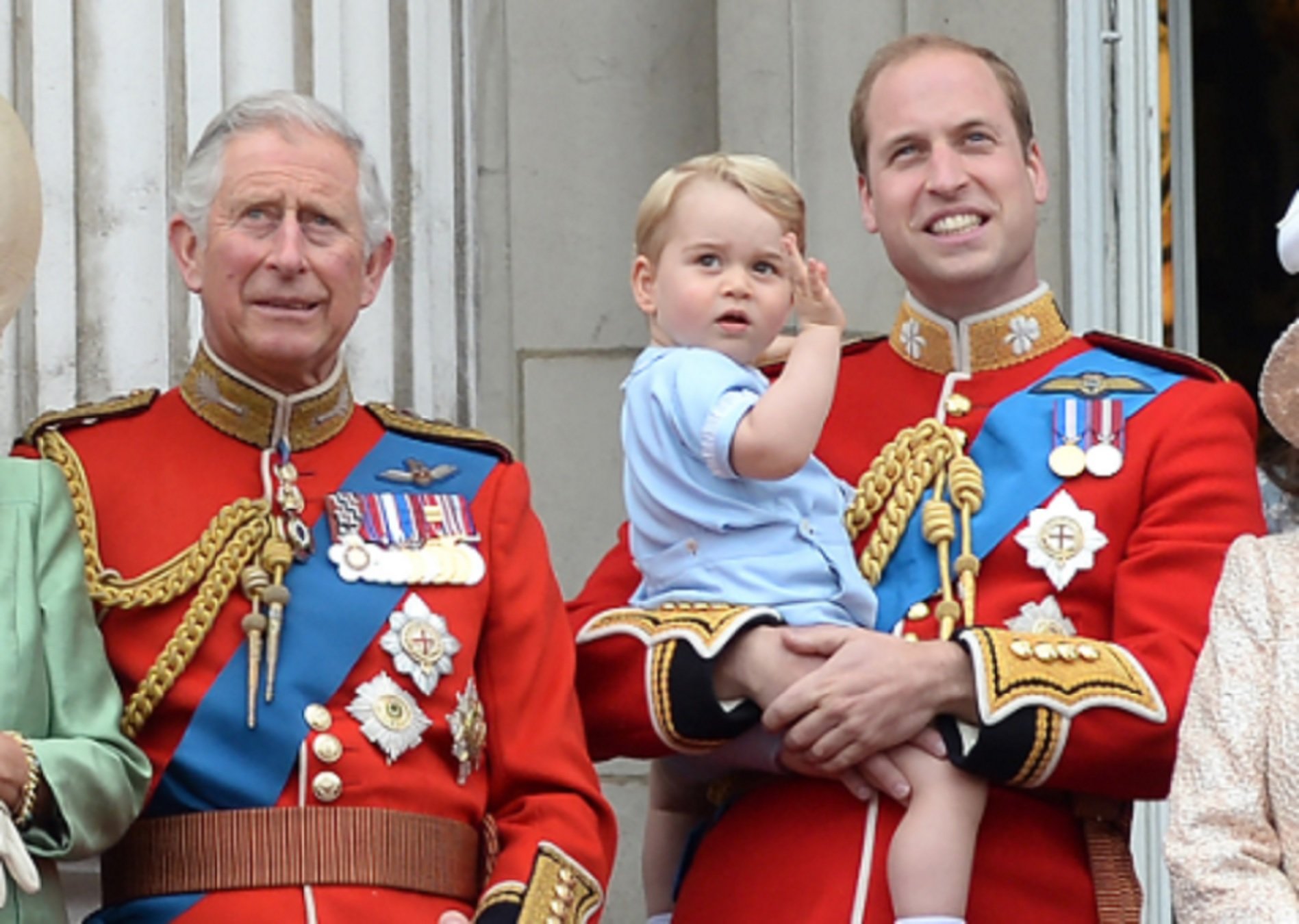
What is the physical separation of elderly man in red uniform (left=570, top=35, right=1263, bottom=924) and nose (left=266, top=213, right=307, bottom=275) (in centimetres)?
61

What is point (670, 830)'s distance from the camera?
4.38 metres

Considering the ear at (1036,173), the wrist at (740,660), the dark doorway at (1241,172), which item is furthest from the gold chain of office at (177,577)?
the dark doorway at (1241,172)

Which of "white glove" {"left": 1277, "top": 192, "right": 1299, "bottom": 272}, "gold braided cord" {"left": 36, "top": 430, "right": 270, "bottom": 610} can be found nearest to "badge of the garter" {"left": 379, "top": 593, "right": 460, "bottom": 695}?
"gold braided cord" {"left": 36, "top": 430, "right": 270, "bottom": 610}

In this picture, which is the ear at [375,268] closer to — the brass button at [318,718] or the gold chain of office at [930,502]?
the brass button at [318,718]

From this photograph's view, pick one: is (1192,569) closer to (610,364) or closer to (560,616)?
(560,616)

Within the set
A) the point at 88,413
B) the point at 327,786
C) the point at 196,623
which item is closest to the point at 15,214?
the point at 88,413

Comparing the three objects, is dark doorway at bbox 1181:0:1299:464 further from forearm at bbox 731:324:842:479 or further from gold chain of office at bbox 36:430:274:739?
gold chain of office at bbox 36:430:274:739

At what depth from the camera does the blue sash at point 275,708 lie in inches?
154

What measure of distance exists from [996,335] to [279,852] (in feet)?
3.94

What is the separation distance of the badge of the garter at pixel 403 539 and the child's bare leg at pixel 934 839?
0.61 m

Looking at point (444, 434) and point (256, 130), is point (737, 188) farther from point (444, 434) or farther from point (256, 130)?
point (256, 130)

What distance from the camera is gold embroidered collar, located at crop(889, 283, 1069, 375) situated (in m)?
4.34

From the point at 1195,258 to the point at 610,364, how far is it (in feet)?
4.02

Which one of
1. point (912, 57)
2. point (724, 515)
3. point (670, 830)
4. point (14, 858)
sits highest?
point (912, 57)
